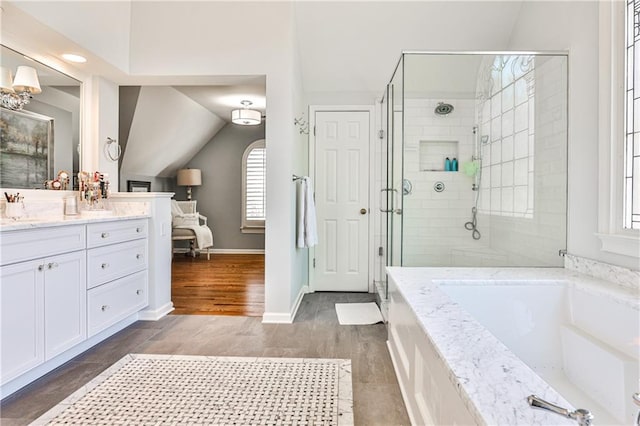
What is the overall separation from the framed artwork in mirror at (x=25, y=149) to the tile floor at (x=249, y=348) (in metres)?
1.26

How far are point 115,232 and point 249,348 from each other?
1290 mm

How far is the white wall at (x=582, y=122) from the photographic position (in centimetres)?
200

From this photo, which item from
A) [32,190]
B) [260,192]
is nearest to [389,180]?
[32,190]

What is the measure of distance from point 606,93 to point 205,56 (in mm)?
2775

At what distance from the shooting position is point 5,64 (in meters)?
2.32

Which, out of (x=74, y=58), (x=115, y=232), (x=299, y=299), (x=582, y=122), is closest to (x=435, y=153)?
(x=582, y=122)

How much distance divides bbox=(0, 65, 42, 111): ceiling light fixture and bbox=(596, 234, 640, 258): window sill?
12.0ft

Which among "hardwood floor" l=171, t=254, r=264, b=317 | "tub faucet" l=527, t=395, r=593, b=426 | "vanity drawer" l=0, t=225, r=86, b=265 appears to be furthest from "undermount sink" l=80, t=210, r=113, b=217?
"tub faucet" l=527, t=395, r=593, b=426

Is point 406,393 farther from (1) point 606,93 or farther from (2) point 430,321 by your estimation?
(1) point 606,93

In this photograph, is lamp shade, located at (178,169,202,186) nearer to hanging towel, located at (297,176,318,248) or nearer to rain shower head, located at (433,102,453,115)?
hanging towel, located at (297,176,318,248)

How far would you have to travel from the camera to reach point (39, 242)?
1.94m

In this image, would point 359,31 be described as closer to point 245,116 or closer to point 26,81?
point 245,116

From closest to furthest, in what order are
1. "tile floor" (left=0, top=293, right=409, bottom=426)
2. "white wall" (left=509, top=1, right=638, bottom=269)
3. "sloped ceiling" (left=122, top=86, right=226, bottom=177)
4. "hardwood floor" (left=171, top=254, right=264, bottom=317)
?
"tile floor" (left=0, top=293, right=409, bottom=426) → "white wall" (left=509, top=1, right=638, bottom=269) → "hardwood floor" (left=171, top=254, right=264, bottom=317) → "sloped ceiling" (left=122, top=86, right=226, bottom=177)

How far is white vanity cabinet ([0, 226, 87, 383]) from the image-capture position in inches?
69.1
